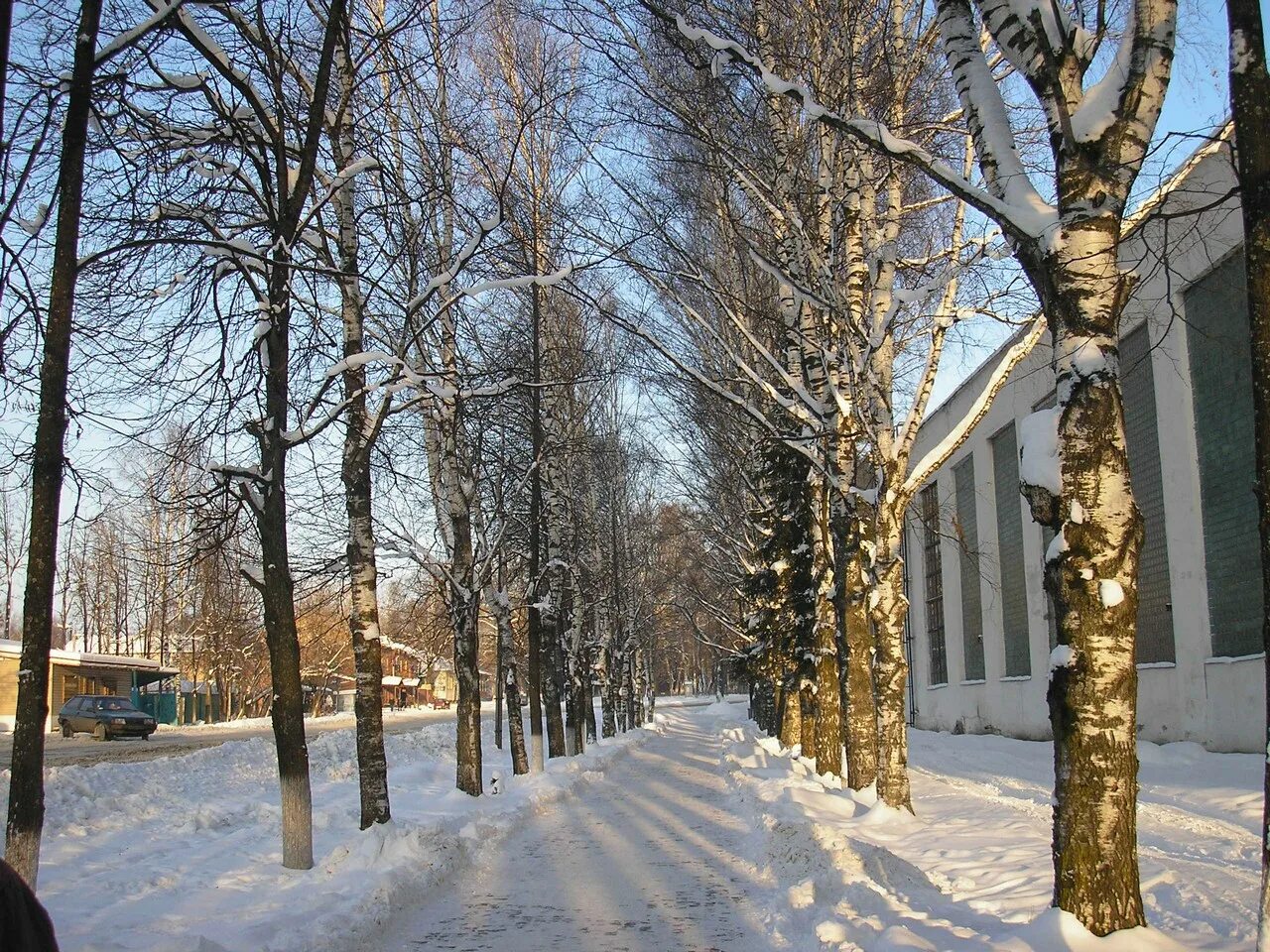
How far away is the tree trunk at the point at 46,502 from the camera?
6027mm

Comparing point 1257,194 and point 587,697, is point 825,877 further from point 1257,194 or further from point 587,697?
point 587,697

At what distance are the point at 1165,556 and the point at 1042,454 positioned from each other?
18302 mm

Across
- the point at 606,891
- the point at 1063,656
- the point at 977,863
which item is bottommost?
the point at 606,891

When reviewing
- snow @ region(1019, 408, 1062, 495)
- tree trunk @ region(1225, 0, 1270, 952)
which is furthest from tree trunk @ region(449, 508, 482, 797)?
tree trunk @ region(1225, 0, 1270, 952)

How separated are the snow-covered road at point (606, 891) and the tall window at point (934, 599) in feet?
85.6

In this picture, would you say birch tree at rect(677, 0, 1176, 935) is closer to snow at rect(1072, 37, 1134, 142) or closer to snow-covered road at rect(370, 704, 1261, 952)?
snow at rect(1072, 37, 1134, 142)

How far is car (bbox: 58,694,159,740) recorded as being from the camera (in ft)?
116

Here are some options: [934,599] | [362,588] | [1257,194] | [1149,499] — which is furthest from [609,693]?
[1257,194]

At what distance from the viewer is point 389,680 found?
330 feet

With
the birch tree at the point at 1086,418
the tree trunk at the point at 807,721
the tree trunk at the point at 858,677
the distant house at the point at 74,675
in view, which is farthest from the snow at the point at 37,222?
the distant house at the point at 74,675

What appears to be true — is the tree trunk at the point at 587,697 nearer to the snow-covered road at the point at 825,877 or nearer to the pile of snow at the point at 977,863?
the pile of snow at the point at 977,863

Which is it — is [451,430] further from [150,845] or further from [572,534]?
[572,534]

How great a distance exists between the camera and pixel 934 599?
41.7 m

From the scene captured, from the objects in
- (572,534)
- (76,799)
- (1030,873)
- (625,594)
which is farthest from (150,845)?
(625,594)
